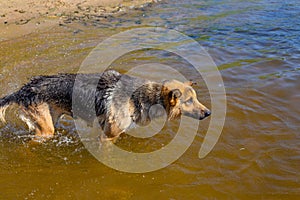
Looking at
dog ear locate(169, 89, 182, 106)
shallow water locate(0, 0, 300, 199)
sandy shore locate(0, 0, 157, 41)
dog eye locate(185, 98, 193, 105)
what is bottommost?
shallow water locate(0, 0, 300, 199)

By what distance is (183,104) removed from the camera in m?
5.68

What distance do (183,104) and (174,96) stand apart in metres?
0.32

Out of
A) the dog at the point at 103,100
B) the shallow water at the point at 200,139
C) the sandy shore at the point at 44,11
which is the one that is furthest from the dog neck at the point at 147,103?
the sandy shore at the point at 44,11

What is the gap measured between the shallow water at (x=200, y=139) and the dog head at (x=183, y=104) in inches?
26.4

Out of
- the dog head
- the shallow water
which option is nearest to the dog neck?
the dog head

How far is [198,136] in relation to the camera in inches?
243

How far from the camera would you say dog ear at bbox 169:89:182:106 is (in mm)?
5445

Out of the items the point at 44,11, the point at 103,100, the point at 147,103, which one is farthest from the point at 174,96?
the point at 44,11

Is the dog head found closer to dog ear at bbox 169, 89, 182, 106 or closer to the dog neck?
dog ear at bbox 169, 89, 182, 106

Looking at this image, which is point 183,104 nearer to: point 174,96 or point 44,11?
point 174,96

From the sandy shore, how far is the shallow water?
1116 mm

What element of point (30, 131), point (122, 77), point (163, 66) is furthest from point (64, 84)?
point (163, 66)

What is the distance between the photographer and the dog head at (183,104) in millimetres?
5592

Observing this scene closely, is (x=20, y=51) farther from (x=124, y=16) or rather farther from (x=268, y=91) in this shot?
(x=268, y=91)
